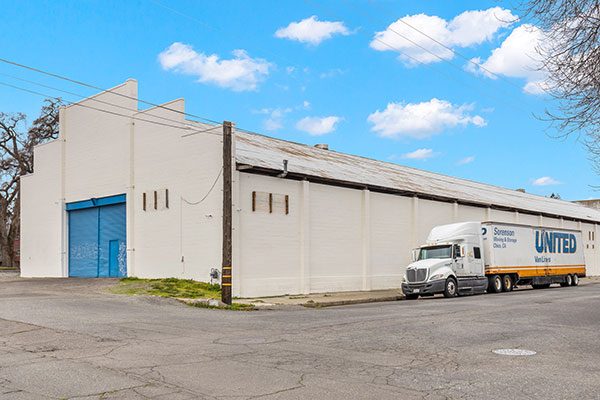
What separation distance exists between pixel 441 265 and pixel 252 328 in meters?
16.6

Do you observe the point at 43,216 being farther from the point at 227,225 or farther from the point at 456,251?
the point at 456,251

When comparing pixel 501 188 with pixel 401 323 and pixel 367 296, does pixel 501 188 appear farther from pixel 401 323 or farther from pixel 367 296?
Answer: pixel 401 323

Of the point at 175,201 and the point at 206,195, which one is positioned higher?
the point at 206,195

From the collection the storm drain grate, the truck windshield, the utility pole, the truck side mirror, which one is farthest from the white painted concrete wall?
the storm drain grate

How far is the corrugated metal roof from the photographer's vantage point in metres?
31.5

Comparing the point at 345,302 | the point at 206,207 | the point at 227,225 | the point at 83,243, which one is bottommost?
the point at 345,302

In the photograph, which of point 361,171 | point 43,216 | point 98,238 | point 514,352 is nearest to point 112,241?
point 98,238

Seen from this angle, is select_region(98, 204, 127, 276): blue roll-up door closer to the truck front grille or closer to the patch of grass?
the patch of grass

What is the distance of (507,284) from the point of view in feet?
112

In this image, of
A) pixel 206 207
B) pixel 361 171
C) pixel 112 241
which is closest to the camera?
pixel 206 207

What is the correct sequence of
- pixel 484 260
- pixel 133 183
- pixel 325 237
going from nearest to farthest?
pixel 325 237 → pixel 484 260 → pixel 133 183

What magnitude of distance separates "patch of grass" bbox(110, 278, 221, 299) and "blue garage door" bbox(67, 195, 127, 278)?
19.3 ft

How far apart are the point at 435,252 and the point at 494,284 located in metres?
4.75

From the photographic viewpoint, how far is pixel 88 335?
44.3ft
